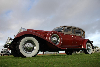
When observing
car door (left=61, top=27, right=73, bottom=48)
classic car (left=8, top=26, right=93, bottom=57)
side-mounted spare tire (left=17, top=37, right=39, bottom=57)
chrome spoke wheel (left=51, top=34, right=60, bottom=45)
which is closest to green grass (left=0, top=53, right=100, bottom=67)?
side-mounted spare tire (left=17, top=37, right=39, bottom=57)

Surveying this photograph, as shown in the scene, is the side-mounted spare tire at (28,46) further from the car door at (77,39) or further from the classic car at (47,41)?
the car door at (77,39)

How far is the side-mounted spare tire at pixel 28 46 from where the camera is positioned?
5.00m

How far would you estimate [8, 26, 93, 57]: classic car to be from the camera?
5.15 m

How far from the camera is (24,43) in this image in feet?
16.8

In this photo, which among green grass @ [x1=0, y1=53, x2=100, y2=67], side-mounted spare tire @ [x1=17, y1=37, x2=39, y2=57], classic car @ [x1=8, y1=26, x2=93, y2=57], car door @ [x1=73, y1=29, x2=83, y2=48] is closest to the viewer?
green grass @ [x1=0, y1=53, x2=100, y2=67]

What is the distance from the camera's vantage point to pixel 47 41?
5.68 metres

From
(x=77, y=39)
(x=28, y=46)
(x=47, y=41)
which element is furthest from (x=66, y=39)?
(x=28, y=46)

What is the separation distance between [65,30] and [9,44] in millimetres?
4107

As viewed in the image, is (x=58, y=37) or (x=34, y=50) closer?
(x=34, y=50)

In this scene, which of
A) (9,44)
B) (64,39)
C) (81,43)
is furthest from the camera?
(81,43)

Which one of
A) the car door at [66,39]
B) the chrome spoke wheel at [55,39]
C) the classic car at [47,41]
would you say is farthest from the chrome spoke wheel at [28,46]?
the car door at [66,39]

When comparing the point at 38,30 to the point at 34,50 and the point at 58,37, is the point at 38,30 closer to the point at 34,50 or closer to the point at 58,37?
the point at 58,37

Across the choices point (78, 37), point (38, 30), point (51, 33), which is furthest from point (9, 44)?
point (78, 37)

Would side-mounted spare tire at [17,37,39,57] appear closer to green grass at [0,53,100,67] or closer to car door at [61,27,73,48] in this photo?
green grass at [0,53,100,67]
